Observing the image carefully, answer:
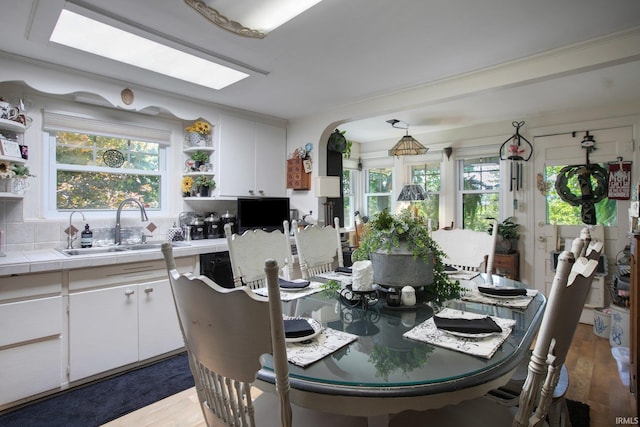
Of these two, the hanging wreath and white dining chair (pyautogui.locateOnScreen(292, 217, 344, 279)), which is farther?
the hanging wreath

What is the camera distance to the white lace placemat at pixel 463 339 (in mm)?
1012

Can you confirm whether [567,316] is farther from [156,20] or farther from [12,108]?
[12,108]

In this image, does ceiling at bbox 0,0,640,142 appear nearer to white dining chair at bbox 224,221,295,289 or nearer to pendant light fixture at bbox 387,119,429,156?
pendant light fixture at bbox 387,119,429,156

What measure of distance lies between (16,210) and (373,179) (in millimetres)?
4622

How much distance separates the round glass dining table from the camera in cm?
84

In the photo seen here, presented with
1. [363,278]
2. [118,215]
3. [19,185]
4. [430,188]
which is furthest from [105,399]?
[430,188]

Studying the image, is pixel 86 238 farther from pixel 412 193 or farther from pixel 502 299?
pixel 412 193

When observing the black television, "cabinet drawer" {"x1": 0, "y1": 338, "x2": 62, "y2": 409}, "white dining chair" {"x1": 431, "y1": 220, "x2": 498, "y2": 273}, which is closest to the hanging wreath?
"white dining chair" {"x1": 431, "y1": 220, "x2": 498, "y2": 273}

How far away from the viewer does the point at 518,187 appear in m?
4.22

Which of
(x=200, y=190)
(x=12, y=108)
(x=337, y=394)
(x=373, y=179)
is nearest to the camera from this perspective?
(x=337, y=394)

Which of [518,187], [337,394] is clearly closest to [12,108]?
[337,394]

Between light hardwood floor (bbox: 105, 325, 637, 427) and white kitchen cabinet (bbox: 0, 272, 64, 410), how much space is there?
646 mm

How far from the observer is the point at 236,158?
366 centimetres

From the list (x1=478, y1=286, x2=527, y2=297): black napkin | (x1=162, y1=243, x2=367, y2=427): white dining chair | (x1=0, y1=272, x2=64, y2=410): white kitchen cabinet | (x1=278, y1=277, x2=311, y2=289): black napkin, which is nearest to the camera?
(x1=162, y1=243, x2=367, y2=427): white dining chair
